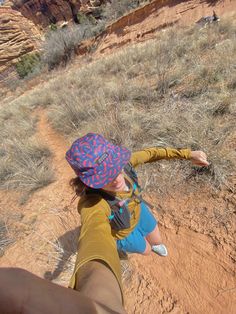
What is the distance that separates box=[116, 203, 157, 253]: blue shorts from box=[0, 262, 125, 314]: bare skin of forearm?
52.2 inches

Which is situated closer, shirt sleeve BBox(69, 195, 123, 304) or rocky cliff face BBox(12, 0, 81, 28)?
shirt sleeve BBox(69, 195, 123, 304)

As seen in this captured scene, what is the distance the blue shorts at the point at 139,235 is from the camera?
1.67m

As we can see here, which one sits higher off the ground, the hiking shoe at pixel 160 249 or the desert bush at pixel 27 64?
the hiking shoe at pixel 160 249

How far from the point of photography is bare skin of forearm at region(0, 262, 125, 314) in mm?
323

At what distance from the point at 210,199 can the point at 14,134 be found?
4.45m

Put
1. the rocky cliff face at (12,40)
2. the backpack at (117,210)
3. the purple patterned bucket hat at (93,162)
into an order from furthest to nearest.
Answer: the rocky cliff face at (12,40) → the backpack at (117,210) → the purple patterned bucket hat at (93,162)

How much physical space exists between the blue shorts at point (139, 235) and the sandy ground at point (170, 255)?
0.38 metres

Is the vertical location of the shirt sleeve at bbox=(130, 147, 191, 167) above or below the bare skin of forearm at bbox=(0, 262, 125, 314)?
below

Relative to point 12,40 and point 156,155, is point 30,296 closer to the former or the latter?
point 156,155

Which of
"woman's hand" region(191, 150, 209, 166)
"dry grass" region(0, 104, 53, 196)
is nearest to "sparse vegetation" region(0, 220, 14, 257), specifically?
"dry grass" region(0, 104, 53, 196)

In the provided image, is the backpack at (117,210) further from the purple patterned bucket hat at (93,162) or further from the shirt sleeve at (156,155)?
the shirt sleeve at (156,155)

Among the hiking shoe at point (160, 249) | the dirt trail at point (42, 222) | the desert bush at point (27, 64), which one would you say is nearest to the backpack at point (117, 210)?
the hiking shoe at point (160, 249)

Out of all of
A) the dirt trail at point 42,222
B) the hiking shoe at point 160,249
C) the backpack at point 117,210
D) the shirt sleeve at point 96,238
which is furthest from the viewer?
the dirt trail at point 42,222

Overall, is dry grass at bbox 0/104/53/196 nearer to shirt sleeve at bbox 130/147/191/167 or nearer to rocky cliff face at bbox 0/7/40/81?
shirt sleeve at bbox 130/147/191/167
